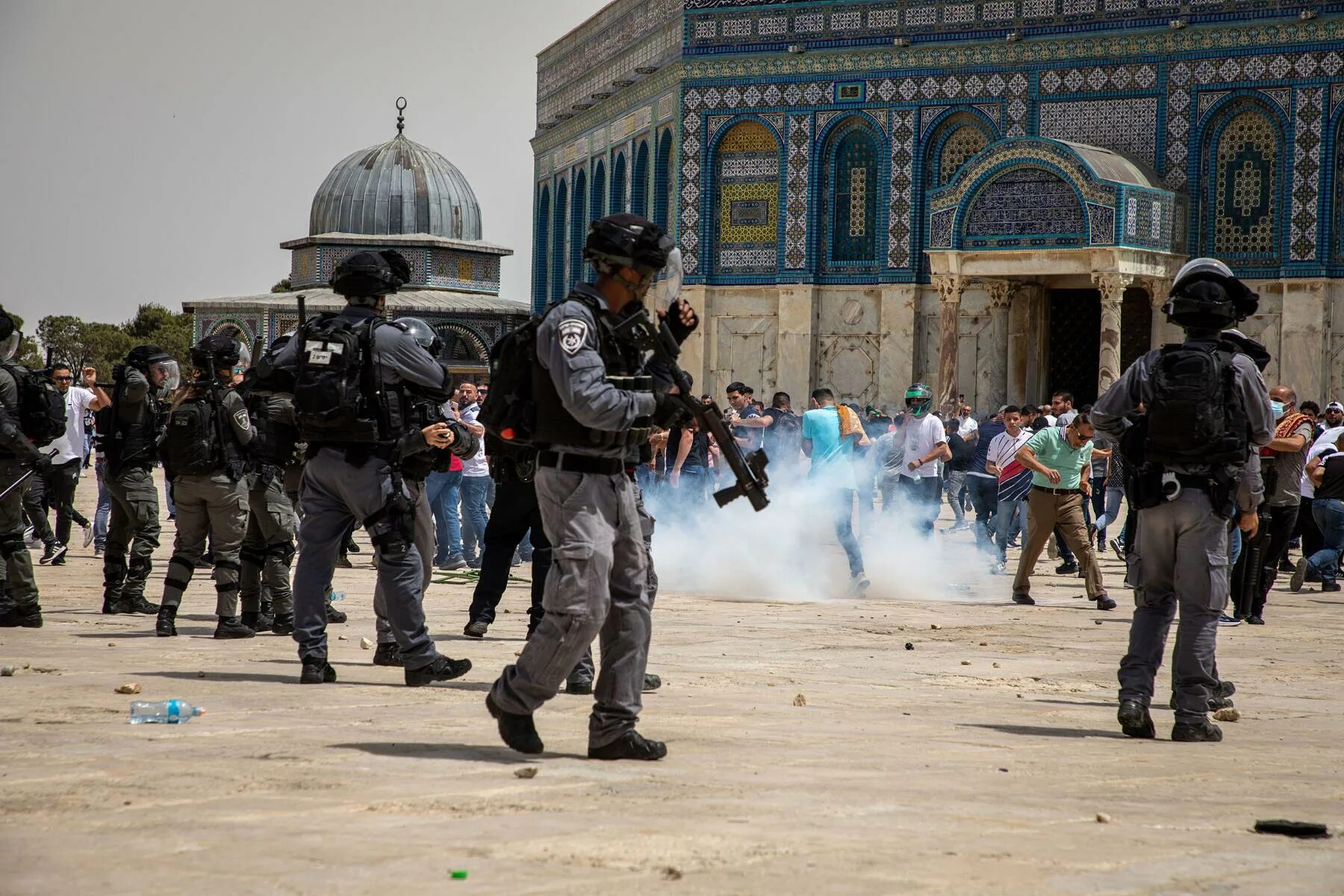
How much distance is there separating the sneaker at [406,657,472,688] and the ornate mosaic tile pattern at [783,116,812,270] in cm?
2641

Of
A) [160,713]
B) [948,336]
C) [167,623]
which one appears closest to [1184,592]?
[160,713]

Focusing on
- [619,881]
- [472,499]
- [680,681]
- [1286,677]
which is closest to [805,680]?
[680,681]

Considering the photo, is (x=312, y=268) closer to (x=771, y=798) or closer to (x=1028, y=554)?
(x=1028, y=554)

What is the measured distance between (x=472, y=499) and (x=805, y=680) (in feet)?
25.3

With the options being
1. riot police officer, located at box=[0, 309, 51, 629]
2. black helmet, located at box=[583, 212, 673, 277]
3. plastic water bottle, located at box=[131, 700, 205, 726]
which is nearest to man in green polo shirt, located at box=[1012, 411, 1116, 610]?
riot police officer, located at box=[0, 309, 51, 629]

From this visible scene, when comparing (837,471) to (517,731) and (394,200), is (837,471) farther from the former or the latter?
(394,200)

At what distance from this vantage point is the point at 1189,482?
Answer: 7184 millimetres

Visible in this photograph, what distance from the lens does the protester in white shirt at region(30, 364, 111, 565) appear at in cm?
1512

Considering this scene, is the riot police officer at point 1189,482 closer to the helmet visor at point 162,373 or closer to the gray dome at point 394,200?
the helmet visor at point 162,373

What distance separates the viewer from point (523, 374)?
6258 mm

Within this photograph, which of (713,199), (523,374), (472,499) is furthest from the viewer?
(713,199)

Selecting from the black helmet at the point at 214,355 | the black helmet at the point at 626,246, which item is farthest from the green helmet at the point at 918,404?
the black helmet at the point at 626,246

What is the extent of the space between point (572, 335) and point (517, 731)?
4.49 feet

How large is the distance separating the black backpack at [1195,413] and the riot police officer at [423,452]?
3.09 m
